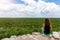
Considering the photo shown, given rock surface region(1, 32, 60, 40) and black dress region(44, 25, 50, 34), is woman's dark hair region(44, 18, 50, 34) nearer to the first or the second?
black dress region(44, 25, 50, 34)

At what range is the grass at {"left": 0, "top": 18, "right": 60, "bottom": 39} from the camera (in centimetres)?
316

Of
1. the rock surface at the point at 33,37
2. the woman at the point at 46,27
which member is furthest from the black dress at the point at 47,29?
the rock surface at the point at 33,37

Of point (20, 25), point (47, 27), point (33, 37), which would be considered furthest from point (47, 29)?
point (20, 25)

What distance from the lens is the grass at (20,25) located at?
3158mm

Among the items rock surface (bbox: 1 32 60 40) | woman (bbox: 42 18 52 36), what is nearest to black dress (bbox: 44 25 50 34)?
woman (bbox: 42 18 52 36)

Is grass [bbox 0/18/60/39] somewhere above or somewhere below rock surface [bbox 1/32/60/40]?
above

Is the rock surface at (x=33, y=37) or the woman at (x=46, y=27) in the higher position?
the woman at (x=46, y=27)

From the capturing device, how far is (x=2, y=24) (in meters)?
3.19

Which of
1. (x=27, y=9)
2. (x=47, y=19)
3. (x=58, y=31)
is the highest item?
(x=27, y=9)

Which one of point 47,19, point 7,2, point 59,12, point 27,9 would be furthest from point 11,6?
point 59,12

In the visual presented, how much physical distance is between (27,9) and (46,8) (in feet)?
1.24

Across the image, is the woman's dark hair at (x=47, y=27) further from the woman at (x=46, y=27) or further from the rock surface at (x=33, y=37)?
the rock surface at (x=33, y=37)

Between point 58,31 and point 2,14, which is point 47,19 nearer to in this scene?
point 58,31

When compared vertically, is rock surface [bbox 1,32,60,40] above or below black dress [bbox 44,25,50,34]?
below
